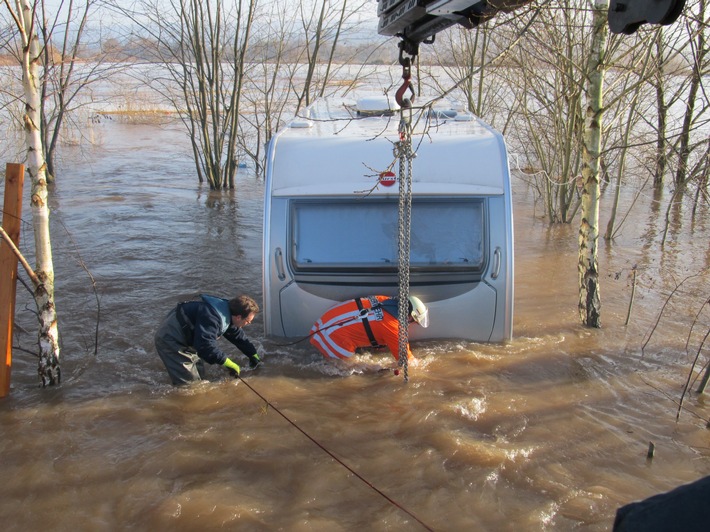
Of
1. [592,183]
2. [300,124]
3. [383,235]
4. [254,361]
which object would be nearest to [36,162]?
[254,361]

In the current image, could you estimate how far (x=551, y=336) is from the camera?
755 centimetres

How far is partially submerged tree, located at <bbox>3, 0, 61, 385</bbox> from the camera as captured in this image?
5246 millimetres

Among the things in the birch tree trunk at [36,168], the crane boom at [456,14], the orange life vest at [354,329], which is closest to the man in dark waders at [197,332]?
the orange life vest at [354,329]

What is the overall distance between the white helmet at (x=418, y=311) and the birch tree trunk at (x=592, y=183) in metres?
2.53

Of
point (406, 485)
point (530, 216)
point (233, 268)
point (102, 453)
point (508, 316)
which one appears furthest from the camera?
point (530, 216)

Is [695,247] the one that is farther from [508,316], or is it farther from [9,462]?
[9,462]

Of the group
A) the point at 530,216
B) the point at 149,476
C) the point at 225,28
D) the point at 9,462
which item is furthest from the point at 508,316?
the point at 225,28

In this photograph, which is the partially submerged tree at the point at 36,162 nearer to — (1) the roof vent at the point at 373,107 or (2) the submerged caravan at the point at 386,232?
(2) the submerged caravan at the point at 386,232

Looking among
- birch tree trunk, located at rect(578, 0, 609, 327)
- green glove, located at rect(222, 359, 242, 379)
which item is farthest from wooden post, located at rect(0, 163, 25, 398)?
birch tree trunk, located at rect(578, 0, 609, 327)

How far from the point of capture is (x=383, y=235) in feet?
21.8

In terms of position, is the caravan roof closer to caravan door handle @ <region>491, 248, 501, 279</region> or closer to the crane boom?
caravan door handle @ <region>491, 248, 501, 279</region>

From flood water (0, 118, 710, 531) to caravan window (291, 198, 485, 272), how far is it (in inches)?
40.3

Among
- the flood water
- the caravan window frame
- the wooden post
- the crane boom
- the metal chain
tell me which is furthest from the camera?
the caravan window frame

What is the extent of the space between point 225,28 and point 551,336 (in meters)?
11.8
